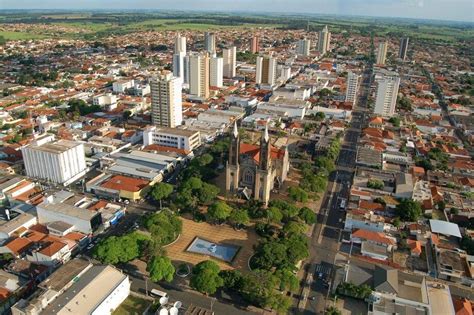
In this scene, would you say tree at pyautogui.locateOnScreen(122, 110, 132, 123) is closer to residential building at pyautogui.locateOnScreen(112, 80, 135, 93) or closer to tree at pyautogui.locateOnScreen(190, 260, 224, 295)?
residential building at pyautogui.locateOnScreen(112, 80, 135, 93)

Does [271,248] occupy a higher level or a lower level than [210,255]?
higher

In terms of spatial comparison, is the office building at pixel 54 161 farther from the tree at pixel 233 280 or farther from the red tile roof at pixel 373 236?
the red tile roof at pixel 373 236

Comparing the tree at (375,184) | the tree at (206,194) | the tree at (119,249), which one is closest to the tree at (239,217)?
the tree at (206,194)

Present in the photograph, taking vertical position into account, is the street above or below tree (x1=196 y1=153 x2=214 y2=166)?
below

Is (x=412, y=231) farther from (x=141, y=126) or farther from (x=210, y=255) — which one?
(x=141, y=126)

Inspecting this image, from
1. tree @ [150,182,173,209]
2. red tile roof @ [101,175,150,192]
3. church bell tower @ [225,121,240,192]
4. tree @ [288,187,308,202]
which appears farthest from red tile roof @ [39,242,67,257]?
tree @ [288,187,308,202]

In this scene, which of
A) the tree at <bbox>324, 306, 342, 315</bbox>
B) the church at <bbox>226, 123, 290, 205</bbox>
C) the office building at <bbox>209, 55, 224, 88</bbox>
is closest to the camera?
the tree at <bbox>324, 306, 342, 315</bbox>

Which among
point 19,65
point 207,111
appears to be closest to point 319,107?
point 207,111

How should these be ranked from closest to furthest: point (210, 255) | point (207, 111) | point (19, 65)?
point (210, 255) < point (207, 111) < point (19, 65)
